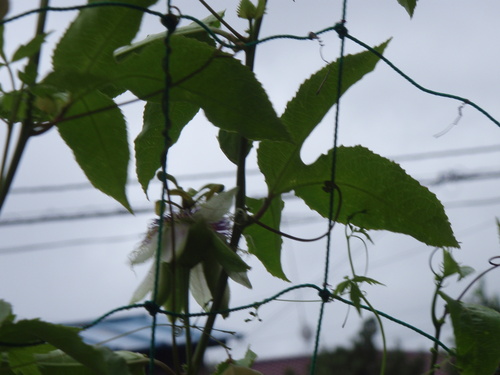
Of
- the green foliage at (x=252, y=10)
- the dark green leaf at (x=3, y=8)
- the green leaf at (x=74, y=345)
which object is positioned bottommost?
the green leaf at (x=74, y=345)

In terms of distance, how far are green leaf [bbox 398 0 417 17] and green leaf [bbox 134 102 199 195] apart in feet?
0.43

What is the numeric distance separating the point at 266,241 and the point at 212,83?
0.48 feet

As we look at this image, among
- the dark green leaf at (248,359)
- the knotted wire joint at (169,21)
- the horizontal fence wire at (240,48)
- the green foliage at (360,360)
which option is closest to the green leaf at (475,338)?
the horizontal fence wire at (240,48)

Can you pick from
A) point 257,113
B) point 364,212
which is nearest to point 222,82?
point 257,113

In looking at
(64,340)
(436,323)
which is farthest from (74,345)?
(436,323)

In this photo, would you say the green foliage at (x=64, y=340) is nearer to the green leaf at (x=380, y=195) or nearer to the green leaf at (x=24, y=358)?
the green leaf at (x=24, y=358)

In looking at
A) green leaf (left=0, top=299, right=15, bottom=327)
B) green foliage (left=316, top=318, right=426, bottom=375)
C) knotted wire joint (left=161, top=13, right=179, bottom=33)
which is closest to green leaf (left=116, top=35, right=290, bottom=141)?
knotted wire joint (left=161, top=13, right=179, bottom=33)

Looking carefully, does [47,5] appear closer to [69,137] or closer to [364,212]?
[69,137]

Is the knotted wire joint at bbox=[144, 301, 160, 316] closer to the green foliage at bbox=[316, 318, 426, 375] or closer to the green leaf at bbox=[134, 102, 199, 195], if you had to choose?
the green leaf at bbox=[134, 102, 199, 195]

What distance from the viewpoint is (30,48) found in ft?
1.07

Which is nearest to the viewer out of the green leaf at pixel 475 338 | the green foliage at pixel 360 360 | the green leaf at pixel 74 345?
the green leaf at pixel 74 345

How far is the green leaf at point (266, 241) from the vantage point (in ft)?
1.53

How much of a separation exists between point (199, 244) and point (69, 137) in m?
0.08

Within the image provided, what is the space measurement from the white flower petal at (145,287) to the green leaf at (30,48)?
0.12m
